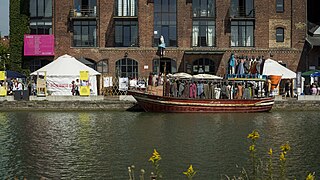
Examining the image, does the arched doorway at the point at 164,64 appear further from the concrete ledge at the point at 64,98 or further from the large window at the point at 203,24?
the concrete ledge at the point at 64,98

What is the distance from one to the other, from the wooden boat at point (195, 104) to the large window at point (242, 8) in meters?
15.6

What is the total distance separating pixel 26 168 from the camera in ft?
55.3

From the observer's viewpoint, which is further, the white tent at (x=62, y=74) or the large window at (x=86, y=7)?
the large window at (x=86, y=7)

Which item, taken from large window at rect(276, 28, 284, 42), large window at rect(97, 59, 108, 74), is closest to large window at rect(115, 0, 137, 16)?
large window at rect(97, 59, 108, 74)

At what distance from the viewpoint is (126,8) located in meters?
49.1

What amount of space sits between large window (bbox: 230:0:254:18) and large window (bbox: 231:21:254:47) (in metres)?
0.83

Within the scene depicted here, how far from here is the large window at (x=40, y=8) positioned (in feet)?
163

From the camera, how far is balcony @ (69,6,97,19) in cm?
4875

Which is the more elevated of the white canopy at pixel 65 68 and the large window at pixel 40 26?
the large window at pixel 40 26

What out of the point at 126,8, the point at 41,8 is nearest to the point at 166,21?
the point at 126,8

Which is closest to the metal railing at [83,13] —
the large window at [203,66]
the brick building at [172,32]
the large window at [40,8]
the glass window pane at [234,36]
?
the brick building at [172,32]

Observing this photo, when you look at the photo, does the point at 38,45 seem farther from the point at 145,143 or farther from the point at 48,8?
the point at 145,143

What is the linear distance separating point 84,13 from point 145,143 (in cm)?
2995

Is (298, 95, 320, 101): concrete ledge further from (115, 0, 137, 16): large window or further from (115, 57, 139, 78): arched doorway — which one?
(115, 0, 137, 16): large window
